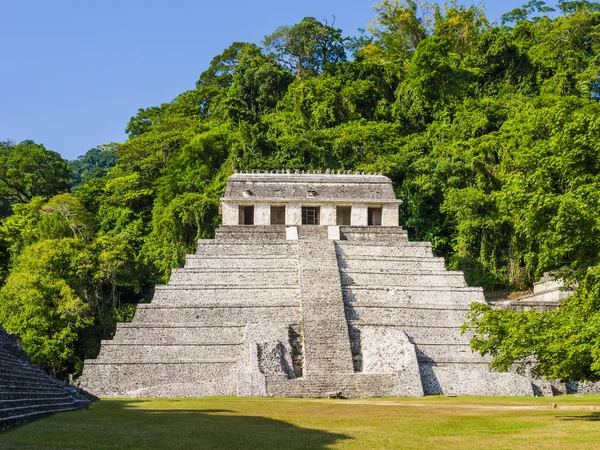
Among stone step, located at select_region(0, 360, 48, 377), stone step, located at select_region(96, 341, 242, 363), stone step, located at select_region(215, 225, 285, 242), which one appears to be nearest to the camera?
stone step, located at select_region(0, 360, 48, 377)

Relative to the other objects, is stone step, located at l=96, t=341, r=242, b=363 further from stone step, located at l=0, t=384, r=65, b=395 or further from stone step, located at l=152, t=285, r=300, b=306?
stone step, located at l=0, t=384, r=65, b=395

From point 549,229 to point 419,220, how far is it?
94.8 ft

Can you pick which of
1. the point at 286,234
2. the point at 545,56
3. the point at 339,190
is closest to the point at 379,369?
the point at 286,234

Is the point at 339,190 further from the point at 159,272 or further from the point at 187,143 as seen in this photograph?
the point at 187,143

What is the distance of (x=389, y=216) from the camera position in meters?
43.6

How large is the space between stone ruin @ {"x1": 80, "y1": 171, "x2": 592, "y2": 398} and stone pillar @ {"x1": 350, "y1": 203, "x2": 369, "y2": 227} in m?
1.12

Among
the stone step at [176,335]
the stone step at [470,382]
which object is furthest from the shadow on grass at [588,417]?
the stone step at [176,335]

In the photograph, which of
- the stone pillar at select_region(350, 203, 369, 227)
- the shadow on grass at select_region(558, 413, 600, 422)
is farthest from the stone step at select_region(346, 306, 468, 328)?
the shadow on grass at select_region(558, 413, 600, 422)

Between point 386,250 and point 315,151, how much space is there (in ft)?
56.0

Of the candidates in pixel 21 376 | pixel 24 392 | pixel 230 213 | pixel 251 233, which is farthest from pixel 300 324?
pixel 24 392

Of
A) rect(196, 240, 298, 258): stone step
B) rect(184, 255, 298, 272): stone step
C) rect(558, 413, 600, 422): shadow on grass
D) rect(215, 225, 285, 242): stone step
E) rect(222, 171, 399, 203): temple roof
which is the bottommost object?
rect(558, 413, 600, 422): shadow on grass

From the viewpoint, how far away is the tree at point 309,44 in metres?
70.5

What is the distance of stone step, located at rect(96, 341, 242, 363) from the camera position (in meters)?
30.6

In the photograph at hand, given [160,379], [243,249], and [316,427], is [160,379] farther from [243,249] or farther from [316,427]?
[316,427]
